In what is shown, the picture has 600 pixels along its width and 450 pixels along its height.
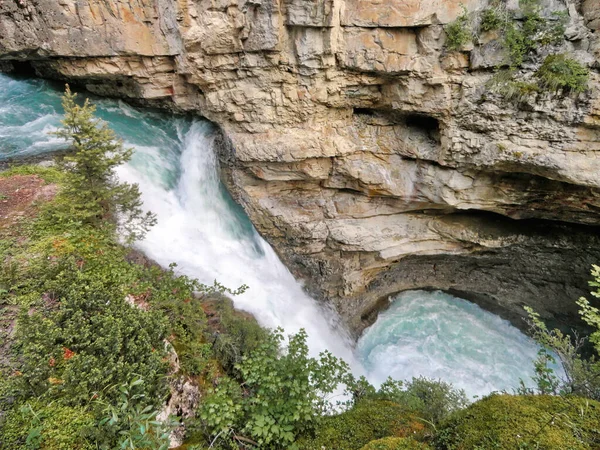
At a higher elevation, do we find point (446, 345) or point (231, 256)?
point (231, 256)

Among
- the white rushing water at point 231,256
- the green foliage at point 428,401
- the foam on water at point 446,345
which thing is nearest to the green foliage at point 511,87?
the green foliage at point 428,401

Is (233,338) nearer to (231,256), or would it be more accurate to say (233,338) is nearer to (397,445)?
(231,256)

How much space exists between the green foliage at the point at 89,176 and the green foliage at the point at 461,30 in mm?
8617

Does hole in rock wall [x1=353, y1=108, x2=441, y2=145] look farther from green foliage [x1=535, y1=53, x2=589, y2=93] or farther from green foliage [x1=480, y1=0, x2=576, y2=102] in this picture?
green foliage [x1=535, y1=53, x2=589, y2=93]

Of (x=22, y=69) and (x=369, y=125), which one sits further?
(x=22, y=69)

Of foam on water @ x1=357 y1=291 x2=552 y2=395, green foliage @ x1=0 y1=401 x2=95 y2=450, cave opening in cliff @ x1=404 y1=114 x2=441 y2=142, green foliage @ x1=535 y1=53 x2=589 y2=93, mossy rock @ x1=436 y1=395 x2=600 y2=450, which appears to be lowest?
foam on water @ x1=357 y1=291 x2=552 y2=395

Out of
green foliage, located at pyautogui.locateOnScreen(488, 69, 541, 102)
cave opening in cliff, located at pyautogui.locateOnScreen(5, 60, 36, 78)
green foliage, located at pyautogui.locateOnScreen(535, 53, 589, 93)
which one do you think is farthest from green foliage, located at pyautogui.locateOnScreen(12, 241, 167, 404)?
green foliage, located at pyautogui.locateOnScreen(535, 53, 589, 93)

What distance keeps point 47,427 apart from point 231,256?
6.80 m

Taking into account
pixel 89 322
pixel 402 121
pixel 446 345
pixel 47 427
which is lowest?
pixel 446 345

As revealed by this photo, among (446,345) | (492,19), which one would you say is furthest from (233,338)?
(492,19)

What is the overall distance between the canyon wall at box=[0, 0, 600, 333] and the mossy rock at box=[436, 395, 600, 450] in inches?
282

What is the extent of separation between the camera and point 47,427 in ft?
12.1

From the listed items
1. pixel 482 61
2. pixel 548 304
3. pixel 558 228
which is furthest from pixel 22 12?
pixel 548 304

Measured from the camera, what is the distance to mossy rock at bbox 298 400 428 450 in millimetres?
4848
